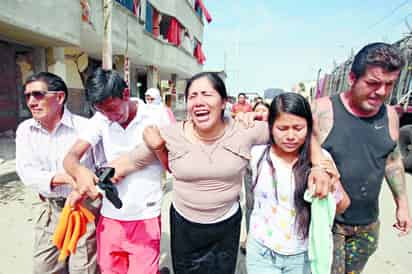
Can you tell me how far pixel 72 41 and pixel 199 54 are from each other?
16.6 m

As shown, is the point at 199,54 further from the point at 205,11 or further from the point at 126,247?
the point at 126,247

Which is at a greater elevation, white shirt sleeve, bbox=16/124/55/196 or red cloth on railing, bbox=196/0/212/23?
red cloth on railing, bbox=196/0/212/23

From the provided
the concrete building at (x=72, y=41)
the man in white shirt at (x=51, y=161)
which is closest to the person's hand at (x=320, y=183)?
the man in white shirt at (x=51, y=161)

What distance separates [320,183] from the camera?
123 centimetres

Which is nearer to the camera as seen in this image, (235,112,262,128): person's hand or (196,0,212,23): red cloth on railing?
(235,112,262,128): person's hand

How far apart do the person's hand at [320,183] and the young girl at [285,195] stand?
0.12m

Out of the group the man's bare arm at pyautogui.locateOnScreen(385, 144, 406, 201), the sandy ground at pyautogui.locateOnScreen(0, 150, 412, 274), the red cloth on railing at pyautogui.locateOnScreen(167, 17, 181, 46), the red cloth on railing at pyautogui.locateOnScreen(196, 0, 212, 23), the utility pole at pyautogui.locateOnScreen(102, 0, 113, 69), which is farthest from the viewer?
the red cloth on railing at pyautogui.locateOnScreen(196, 0, 212, 23)

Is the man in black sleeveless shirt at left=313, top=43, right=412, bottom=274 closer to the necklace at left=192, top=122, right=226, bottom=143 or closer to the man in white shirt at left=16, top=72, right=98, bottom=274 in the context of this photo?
the necklace at left=192, top=122, right=226, bottom=143

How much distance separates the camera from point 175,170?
144 cm

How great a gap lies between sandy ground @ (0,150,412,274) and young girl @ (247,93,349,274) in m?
1.23

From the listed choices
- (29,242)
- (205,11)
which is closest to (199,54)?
(205,11)

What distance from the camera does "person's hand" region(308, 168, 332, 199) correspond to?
1.22 m

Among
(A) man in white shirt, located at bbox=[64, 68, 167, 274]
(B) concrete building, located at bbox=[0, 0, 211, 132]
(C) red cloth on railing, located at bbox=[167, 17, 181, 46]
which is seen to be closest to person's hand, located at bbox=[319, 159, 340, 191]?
(A) man in white shirt, located at bbox=[64, 68, 167, 274]

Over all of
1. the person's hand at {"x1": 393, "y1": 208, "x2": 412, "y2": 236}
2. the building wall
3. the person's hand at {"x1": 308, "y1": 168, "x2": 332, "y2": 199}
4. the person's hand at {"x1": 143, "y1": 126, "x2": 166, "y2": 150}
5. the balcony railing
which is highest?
the balcony railing
